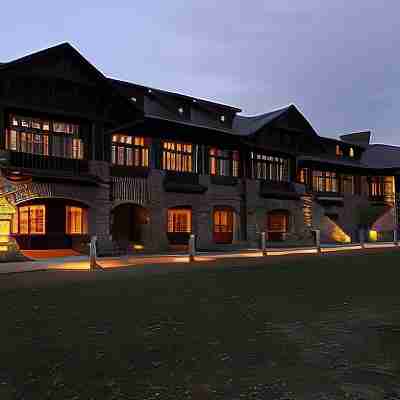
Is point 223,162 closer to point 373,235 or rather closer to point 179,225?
point 179,225

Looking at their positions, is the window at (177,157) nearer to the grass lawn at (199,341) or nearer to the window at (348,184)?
the grass lawn at (199,341)

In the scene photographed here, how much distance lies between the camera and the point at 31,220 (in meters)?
23.2

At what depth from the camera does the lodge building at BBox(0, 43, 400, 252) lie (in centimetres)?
2111

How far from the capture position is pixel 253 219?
30.5 metres

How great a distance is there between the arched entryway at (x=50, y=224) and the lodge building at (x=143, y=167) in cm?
5

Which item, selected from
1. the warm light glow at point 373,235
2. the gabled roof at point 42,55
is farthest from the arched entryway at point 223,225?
the warm light glow at point 373,235

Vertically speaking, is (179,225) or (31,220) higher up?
(31,220)

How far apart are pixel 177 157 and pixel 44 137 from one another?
797cm

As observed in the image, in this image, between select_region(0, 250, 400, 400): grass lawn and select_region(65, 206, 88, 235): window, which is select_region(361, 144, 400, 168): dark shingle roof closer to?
select_region(65, 206, 88, 235): window

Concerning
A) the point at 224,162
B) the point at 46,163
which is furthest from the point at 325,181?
the point at 46,163

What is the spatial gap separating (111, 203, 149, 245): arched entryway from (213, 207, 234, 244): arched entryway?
16.9 feet

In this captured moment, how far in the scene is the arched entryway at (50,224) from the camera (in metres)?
22.8

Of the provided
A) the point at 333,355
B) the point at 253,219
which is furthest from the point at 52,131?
the point at 333,355

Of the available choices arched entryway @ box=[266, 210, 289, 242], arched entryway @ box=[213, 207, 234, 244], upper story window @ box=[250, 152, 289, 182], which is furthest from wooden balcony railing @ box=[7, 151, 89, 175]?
arched entryway @ box=[266, 210, 289, 242]
